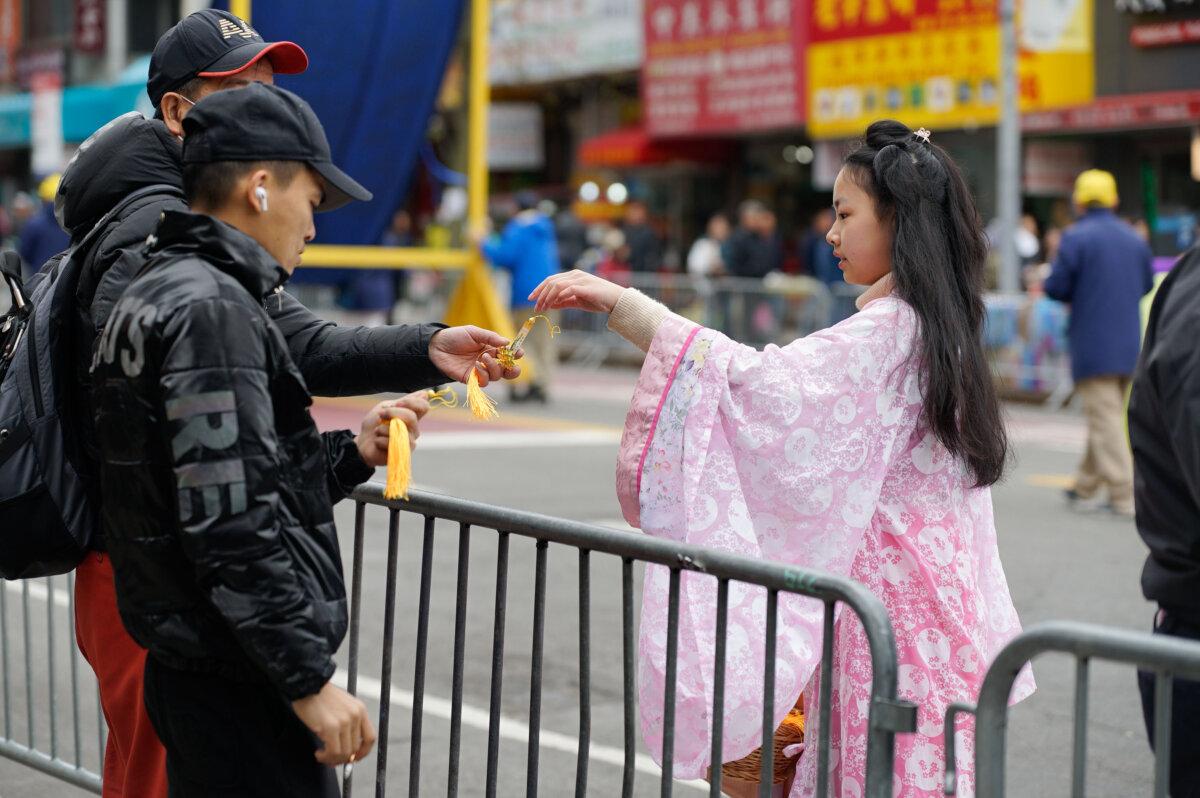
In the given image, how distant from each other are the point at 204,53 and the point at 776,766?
6.27ft

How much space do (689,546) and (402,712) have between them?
3.20 metres

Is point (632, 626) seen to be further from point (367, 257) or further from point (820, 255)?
point (820, 255)

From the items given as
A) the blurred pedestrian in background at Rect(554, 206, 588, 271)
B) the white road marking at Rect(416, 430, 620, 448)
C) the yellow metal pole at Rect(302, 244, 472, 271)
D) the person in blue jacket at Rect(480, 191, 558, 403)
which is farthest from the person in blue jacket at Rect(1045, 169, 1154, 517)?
the blurred pedestrian in background at Rect(554, 206, 588, 271)

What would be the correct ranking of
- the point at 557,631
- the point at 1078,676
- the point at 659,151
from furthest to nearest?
1. the point at 659,151
2. the point at 557,631
3. the point at 1078,676

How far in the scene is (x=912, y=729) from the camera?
283cm

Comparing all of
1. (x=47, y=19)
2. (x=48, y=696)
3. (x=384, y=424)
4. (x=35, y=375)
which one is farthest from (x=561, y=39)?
(x=384, y=424)

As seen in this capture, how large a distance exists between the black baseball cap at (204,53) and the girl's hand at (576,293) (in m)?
0.71

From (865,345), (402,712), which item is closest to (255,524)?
(865,345)

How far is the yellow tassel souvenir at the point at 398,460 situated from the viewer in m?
2.94

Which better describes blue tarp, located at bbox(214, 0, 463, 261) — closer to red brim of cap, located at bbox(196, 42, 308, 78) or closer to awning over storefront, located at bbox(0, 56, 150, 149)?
awning over storefront, located at bbox(0, 56, 150, 149)

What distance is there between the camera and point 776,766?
12.1ft

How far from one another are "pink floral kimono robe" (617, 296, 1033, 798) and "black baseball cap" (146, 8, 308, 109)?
1.00 meters

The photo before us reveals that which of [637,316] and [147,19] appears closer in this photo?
[637,316]

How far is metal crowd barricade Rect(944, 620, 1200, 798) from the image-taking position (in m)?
2.48
